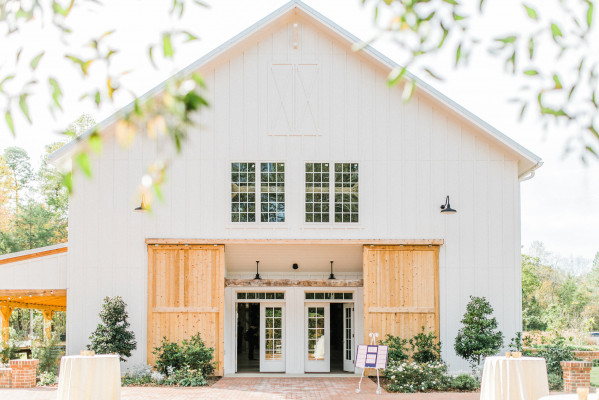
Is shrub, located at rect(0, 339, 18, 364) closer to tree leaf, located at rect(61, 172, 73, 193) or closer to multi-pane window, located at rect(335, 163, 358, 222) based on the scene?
multi-pane window, located at rect(335, 163, 358, 222)

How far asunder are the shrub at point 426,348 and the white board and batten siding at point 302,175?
63 centimetres

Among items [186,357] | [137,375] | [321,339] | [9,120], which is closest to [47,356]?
[137,375]

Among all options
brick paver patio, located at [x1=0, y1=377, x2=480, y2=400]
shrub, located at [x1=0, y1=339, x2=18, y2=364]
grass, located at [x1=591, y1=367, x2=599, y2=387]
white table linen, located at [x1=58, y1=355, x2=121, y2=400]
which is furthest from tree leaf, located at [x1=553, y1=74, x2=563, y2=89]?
shrub, located at [x1=0, y1=339, x2=18, y2=364]

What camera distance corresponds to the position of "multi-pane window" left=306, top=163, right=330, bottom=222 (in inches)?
709

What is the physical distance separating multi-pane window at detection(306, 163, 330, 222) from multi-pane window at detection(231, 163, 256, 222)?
4.17 feet

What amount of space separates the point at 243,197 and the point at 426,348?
534cm

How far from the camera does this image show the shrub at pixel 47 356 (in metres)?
17.7

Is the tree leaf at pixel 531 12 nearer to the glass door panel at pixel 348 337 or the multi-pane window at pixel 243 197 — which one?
the multi-pane window at pixel 243 197

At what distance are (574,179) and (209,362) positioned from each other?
304 ft

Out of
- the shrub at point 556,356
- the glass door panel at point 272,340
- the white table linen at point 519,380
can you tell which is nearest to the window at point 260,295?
the glass door panel at point 272,340

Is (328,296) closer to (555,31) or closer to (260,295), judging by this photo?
(260,295)

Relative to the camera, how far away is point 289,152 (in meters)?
18.0

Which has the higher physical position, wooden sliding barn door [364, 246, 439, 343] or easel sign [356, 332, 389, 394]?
wooden sliding barn door [364, 246, 439, 343]

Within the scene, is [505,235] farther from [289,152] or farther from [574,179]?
[574,179]
